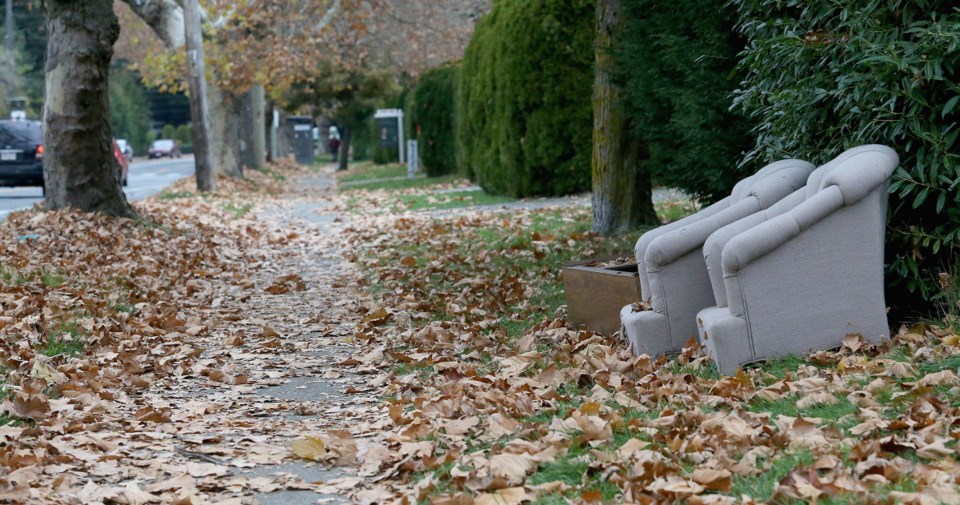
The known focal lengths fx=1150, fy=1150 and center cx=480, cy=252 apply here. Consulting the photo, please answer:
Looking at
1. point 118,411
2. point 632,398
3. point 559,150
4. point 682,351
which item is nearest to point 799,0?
point 682,351

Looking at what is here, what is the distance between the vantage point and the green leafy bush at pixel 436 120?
3350cm

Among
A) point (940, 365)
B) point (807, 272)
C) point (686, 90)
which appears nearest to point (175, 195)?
point (686, 90)

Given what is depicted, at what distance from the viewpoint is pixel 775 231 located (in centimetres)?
593

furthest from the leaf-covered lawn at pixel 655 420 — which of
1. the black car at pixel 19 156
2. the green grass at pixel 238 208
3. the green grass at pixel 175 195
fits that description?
the black car at pixel 19 156

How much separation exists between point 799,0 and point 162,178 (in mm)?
37492

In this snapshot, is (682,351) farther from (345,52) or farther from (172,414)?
(345,52)

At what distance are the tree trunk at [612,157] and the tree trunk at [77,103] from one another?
253 inches

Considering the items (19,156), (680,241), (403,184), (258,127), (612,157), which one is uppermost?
(258,127)

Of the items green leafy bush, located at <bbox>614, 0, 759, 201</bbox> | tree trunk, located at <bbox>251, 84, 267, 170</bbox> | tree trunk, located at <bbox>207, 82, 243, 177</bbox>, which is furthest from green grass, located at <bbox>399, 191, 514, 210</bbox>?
tree trunk, located at <bbox>251, 84, 267, 170</bbox>

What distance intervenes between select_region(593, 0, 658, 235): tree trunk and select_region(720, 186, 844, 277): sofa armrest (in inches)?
257

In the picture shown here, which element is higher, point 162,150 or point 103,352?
point 162,150

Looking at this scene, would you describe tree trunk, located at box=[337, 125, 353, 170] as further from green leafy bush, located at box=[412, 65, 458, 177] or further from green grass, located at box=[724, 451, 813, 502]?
green grass, located at box=[724, 451, 813, 502]

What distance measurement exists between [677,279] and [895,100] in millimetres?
1579

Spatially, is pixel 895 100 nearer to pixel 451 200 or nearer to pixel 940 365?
pixel 940 365
